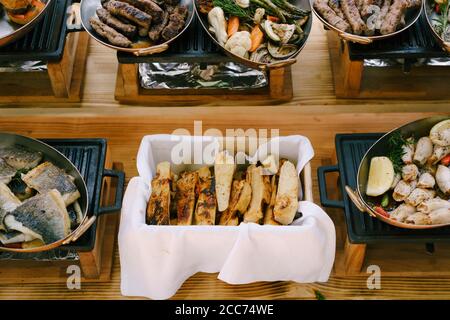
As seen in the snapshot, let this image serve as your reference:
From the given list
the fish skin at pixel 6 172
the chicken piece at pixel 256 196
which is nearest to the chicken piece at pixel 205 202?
the chicken piece at pixel 256 196

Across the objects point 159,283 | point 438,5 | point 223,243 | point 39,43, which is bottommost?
point 159,283

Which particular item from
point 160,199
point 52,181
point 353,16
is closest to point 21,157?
point 52,181

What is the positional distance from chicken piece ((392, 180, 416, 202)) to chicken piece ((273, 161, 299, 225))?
366mm

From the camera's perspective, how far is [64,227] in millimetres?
2428

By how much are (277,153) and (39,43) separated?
1.08 m

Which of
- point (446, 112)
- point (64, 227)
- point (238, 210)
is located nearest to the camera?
point (64, 227)

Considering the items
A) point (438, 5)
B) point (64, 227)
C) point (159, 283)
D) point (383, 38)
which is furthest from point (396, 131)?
point (64, 227)

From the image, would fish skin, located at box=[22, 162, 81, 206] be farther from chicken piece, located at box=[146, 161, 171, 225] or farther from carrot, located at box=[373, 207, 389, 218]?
carrot, located at box=[373, 207, 389, 218]

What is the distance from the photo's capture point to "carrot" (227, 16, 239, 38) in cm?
280

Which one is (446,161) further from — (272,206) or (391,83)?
(272,206)

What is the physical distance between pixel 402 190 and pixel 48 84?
1615 millimetres

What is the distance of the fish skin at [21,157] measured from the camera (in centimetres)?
264

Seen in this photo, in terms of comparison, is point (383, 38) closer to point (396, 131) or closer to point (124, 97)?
point (396, 131)

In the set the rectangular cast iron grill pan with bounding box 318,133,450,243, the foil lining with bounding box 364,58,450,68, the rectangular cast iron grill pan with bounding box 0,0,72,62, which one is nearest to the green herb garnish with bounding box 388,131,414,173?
the rectangular cast iron grill pan with bounding box 318,133,450,243
